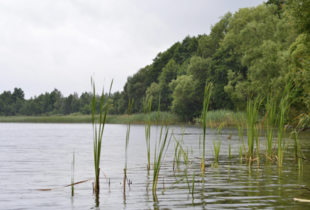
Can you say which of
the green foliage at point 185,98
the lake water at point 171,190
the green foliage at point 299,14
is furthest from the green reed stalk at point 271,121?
the green foliage at point 185,98

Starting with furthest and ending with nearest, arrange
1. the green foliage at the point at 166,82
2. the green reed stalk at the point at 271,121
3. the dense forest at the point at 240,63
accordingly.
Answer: the green foliage at the point at 166,82
the dense forest at the point at 240,63
the green reed stalk at the point at 271,121

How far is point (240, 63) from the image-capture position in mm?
46562

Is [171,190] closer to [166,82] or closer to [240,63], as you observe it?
[240,63]

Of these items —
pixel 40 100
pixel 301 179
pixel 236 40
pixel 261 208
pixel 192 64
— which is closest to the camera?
pixel 261 208

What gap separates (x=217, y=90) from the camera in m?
49.3

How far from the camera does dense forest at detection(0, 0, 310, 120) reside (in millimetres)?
17080

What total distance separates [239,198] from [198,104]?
53021 mm

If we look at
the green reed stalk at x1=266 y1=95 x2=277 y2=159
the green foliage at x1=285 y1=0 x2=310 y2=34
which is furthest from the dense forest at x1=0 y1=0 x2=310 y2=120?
the green reed stalk at x1=266 y1=95 x2=277 y2=159

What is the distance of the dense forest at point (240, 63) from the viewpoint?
17.1 m

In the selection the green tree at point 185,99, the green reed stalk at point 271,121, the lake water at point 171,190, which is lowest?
the lake water at point 171,190

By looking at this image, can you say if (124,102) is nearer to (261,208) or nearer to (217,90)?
(217,90)

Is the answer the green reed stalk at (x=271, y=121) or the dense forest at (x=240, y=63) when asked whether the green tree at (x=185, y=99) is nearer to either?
the dense forest at (x=240, y=63)

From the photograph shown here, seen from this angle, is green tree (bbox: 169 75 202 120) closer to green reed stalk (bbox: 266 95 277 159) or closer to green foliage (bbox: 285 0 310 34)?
green foliage (bbox: 285 0 310 34)

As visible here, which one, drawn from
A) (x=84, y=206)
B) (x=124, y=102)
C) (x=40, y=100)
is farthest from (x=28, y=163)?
(x=40, y=100)
